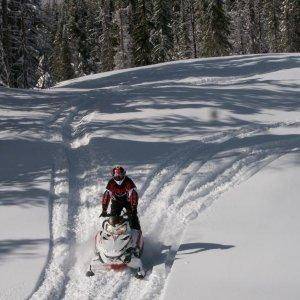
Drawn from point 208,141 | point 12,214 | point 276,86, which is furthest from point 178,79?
point 12,214

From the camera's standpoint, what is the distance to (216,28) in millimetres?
61156

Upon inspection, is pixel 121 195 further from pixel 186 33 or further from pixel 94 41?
pixel 94 41

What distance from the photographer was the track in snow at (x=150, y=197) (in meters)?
9.78

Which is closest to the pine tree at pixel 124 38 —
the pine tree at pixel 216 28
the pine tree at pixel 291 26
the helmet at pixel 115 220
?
the pine tree at pixel 216 28

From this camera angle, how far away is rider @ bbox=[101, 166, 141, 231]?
1128cm

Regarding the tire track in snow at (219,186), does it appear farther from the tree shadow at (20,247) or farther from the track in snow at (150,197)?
the tree shadow at (20,247)

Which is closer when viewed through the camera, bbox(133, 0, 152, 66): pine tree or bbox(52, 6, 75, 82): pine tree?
bbox(133, 0, 152, 66): pine tree

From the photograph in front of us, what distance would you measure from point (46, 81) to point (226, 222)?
2666 cm

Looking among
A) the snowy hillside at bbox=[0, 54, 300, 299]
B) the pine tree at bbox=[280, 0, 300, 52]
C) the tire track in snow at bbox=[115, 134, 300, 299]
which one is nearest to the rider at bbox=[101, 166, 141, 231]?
the snowy hillside at bbox=[0, 54, 300, 299]

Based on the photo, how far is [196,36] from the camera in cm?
7256

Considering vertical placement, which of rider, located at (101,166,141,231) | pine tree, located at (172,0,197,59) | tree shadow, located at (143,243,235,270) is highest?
pine tree, located at (172,0,197,59)

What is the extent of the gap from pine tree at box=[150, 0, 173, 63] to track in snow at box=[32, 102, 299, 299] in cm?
3992

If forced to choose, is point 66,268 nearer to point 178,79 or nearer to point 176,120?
point 176,120

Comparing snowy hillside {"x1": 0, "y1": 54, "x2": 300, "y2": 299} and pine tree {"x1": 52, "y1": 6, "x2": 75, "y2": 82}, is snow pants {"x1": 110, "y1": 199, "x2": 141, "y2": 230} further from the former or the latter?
pine tree {"x1": 52, "y1": 6, "x2": 75, "y2": 82}
